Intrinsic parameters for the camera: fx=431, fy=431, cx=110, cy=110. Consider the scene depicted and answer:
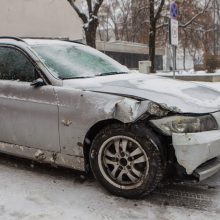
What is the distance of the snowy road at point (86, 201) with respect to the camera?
3770 millimetres

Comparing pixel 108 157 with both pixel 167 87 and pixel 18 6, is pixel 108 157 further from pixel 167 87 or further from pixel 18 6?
pixel 18 6

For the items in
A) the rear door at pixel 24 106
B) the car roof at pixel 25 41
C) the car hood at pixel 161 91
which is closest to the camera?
the car hood at pixel 161 91

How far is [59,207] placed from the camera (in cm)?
394

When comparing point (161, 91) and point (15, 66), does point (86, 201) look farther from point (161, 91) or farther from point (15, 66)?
point (15, 66)

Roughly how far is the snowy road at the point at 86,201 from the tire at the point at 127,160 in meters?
0.15

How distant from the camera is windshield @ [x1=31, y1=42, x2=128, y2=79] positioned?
4.75m

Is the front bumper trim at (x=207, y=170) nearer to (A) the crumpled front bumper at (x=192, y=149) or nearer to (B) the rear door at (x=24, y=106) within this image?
(A) the crumpled front bumper at (x=192, y=149)

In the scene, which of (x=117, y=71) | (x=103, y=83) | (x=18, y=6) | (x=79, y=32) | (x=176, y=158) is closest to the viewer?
(x=176, y=158)

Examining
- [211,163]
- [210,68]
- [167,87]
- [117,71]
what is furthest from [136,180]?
[210,68]

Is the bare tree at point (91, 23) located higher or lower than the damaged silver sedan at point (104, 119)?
higher

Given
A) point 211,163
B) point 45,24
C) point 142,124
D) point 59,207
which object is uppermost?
point 45,24

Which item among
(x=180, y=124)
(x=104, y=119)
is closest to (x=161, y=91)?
(x=180, y=124)

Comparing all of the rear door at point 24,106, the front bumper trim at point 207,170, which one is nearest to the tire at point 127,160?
the front bumper trim at point 207,170

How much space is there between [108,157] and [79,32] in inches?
843
